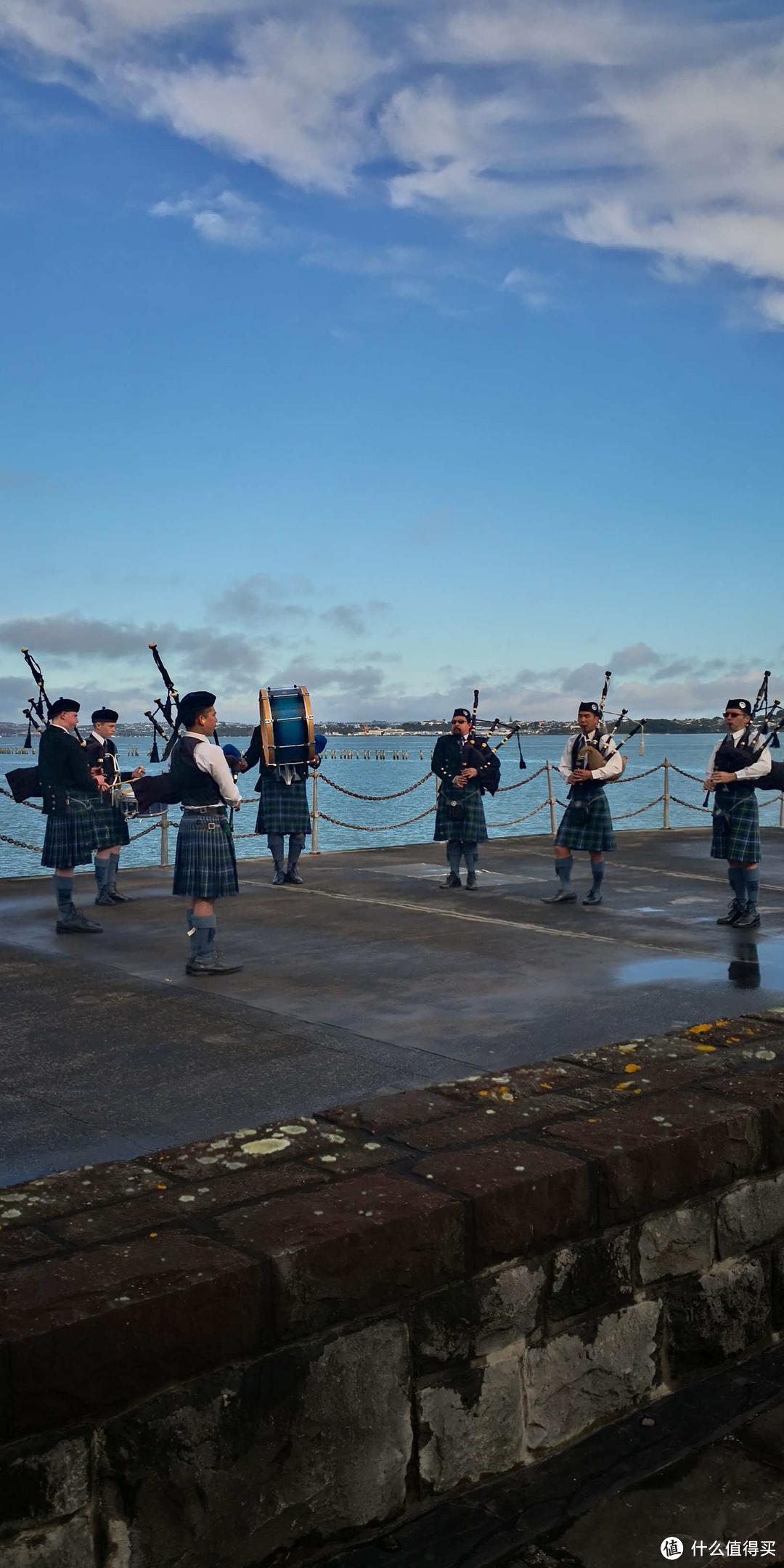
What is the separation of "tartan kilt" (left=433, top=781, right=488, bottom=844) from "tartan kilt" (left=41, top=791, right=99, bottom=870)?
2.69 meters

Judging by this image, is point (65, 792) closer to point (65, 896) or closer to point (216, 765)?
point (65, 896)

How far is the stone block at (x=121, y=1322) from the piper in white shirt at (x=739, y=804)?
6094 mm

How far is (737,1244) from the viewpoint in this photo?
296 cm

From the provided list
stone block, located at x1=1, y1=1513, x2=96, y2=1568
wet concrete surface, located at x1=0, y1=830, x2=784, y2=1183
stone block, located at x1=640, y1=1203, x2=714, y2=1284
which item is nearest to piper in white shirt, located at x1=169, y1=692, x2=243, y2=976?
wet concrete surface, located at x1=0, y1=830, x2=784, y2=1183

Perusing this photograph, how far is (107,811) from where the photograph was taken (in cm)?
887

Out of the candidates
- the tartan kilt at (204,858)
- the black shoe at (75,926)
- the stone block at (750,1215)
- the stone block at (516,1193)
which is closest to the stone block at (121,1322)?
the stone block at (516,1193)

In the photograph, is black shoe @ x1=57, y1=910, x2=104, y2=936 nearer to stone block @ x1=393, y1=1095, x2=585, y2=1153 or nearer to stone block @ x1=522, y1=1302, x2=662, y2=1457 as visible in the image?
stone block @ x1=393, y1=1095, x2=585, y2=1153

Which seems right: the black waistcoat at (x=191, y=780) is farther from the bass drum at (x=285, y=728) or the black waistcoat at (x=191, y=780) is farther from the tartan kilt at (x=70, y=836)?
the bass drum at (x=285, y=728)

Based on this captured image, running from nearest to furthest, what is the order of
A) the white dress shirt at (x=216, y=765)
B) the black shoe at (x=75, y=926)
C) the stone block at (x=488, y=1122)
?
1. the stone block at (x=488, y=1122)
2. the white dress shirt at (x=216, y=765)
3. the black shoe at (x=75, y=926)

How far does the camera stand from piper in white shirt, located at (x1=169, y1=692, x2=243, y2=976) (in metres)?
6.23

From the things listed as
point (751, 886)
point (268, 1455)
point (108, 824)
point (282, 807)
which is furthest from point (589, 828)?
point (268, 1455)

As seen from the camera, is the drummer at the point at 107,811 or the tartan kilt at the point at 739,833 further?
the drummer at the point at 107,811

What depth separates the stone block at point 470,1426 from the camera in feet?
7.77

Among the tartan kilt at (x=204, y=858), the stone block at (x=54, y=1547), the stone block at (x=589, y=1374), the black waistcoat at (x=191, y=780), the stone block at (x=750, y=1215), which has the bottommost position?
the stone block at (x=589, y=1374)
